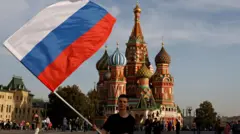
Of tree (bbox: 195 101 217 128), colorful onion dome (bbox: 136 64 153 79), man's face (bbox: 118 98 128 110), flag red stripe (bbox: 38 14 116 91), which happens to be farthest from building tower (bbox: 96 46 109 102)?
man's face (bbox: 118 98 128 110)

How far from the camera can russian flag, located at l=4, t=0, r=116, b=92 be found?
22.3ft

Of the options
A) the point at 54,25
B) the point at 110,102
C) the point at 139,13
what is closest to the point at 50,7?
the point at 54,25

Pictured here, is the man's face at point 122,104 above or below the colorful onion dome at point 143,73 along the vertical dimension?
below

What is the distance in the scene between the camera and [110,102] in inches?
2842

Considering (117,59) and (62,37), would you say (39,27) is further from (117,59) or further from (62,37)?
(117,59)

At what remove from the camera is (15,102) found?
84188 millimetres

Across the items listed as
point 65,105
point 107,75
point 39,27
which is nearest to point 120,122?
point 39,27

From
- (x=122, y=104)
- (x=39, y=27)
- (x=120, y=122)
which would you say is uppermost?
(x=39, y=27)

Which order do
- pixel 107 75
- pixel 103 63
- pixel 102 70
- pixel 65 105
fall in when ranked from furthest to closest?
pixel 103 63 → pixel 102 70 → pixel 107 75 → pixel 65 105

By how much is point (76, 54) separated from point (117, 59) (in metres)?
66.4

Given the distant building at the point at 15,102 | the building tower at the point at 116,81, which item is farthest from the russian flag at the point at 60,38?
the distant building at the point at 15,102

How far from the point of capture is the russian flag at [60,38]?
6.79 metres

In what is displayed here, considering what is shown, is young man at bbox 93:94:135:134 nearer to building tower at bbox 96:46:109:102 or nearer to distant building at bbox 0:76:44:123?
building tower at bbox 96:46:109:102

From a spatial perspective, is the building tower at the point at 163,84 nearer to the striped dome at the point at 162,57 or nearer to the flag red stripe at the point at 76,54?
the striped dome at the point at 162,57
